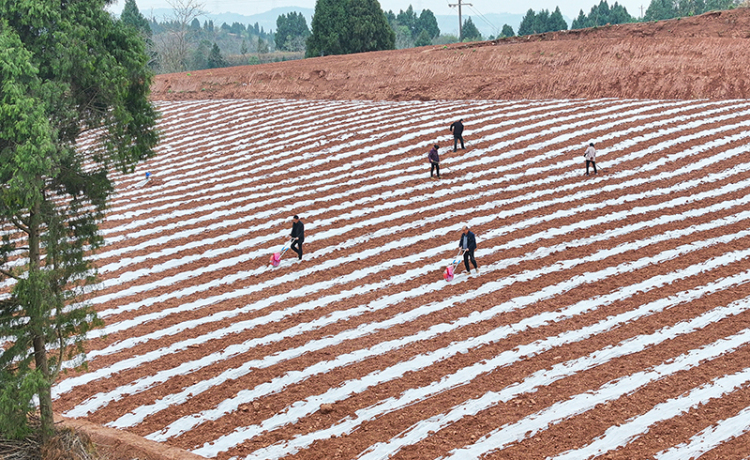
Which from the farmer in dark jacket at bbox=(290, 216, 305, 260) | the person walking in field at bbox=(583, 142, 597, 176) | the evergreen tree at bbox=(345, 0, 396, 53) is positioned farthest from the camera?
the evergreen tree at bbox=(345, 0, 396, 53)

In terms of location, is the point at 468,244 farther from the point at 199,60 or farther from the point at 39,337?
the point at 199,60

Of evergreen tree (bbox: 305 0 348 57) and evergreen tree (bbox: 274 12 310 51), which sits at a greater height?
evergreen tree (bbox: 274 12 310 51)

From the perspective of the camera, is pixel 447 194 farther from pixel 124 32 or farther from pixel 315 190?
pixel 124 32

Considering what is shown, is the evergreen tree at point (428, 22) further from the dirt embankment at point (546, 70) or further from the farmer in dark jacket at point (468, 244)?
the farmer in dark jacket at point (468, 244)

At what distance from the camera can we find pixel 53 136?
8273 millimetres

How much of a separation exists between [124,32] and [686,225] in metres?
15.6

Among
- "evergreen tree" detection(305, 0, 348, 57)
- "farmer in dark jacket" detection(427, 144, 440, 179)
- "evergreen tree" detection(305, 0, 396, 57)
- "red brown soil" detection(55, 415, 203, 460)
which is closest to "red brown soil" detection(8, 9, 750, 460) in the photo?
"red brown soil" detection(55, 415, 203, 460)

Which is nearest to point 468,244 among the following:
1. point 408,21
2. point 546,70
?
point 546,70

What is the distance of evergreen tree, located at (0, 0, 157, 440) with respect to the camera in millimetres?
7984

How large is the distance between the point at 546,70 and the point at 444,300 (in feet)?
76.3

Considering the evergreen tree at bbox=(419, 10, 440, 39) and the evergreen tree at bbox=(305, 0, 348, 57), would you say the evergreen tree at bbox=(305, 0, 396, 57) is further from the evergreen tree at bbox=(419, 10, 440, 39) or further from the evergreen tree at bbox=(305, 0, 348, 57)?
the evergreen tree at bbox=(419, 10, 440, 39)

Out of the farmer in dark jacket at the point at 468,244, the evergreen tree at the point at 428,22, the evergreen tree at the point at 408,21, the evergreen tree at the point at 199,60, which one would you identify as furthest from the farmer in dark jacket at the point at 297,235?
the evergreen tree at the point at 408,21

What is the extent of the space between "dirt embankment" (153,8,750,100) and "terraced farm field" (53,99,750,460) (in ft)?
11.7

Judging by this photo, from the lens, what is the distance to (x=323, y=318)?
14.3 meters
